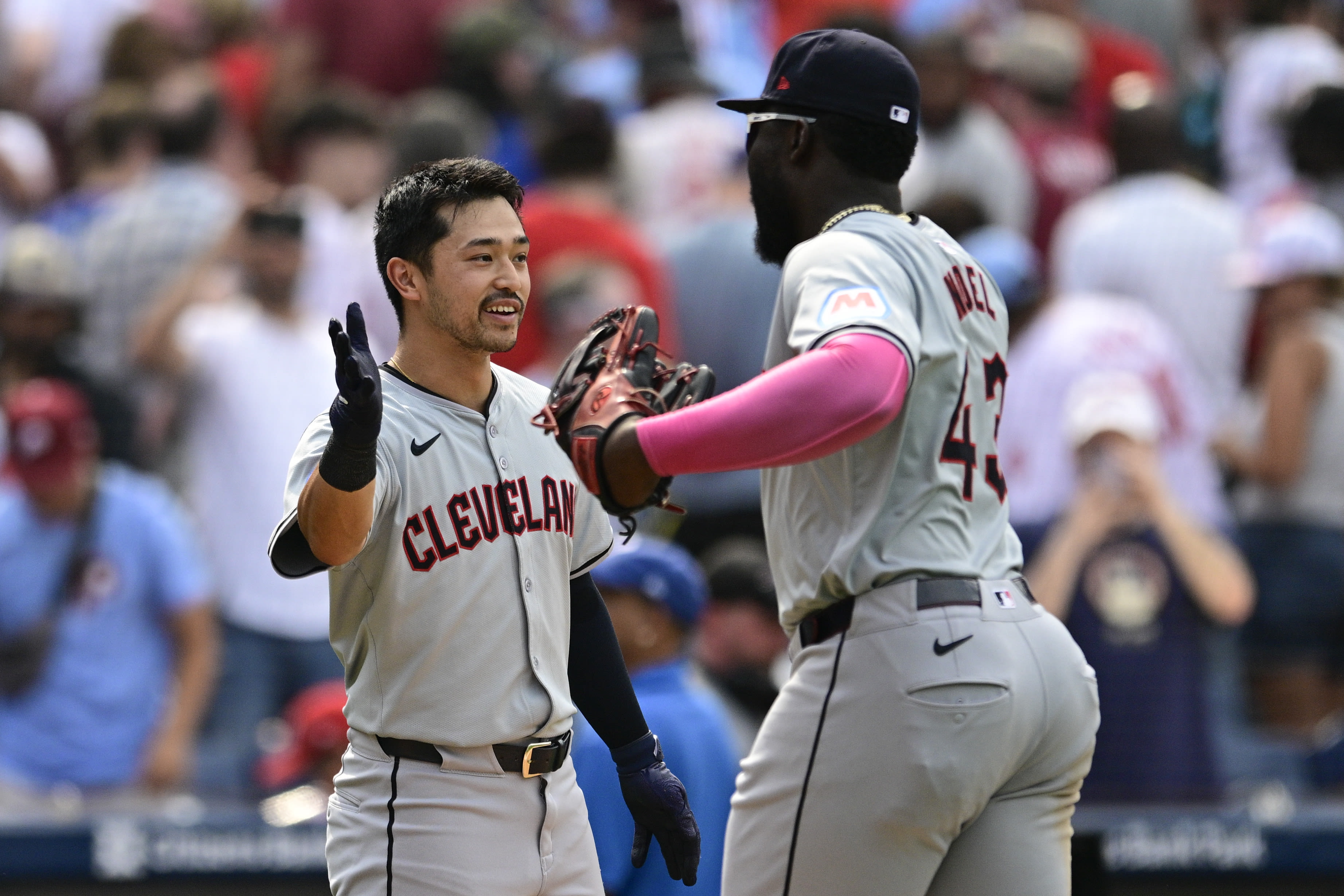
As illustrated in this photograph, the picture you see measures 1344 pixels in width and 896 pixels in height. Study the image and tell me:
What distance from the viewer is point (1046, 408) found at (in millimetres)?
6438

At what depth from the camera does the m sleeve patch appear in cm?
282

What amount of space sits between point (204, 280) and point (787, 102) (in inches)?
167

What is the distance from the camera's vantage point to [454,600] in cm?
298

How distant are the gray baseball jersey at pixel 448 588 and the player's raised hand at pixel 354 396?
0.53ft

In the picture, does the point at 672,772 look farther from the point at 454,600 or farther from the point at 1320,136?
the point at 1320,136

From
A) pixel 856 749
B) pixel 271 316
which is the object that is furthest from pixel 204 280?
pixel 856 749

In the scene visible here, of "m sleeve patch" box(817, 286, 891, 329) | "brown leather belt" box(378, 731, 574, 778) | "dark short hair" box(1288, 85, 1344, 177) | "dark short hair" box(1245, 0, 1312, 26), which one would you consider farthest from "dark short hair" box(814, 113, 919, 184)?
"dark short hair" box(1245, 0, 1312, 26)

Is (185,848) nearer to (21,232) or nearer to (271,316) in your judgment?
(271,316)

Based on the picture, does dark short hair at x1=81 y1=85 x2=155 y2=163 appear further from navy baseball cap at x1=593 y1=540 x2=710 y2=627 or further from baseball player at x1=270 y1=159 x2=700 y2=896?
baseball player at x1=270 y1=159 x2=700 y2=896

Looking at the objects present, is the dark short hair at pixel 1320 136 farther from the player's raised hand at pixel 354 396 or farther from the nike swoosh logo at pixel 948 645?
the player's raised hand at pixel 354 396

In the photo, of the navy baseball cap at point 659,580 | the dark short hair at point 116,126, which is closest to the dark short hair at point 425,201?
the navy baseball cap at point 659,580

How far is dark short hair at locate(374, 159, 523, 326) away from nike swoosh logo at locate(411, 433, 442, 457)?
23 centimetres

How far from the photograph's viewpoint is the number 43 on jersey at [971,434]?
3.04 metres

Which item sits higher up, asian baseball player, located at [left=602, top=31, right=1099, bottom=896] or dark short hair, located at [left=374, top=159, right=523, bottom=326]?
dark short hair, located at [left=374, top=159, right=523, bottom=326]
